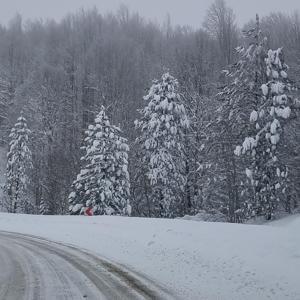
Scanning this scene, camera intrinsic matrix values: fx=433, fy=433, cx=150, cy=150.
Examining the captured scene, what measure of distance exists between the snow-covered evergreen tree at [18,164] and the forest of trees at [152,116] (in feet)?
0.46

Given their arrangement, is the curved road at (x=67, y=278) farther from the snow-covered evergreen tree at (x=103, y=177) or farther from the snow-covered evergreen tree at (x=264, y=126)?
the snow-covered evergreen tree at (x=103, y=177)

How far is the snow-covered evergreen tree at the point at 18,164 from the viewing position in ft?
138

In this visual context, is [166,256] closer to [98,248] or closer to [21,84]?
[98,248]

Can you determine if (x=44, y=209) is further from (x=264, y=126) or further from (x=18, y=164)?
(x=264, y=126)

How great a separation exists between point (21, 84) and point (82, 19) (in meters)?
16.5

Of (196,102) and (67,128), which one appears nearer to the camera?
(196,102)

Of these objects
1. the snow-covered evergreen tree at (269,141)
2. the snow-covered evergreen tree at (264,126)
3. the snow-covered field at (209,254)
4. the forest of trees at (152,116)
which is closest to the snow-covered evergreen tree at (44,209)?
the forest of trees at (152,116)

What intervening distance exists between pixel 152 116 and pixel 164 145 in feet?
7.72

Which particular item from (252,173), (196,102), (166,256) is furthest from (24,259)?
(196,102)

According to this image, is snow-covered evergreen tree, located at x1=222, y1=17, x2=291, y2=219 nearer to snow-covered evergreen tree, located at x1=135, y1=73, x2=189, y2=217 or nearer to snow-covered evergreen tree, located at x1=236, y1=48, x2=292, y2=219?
snow-covered evergreen tree, located at x1=236, y1=48, x2=292, y2=219

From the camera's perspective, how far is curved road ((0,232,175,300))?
7793 mm

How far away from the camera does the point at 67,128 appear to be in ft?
174

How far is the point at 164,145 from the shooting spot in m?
32.2

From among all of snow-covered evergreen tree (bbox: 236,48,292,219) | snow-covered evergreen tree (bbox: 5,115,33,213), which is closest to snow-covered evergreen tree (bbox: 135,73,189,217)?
snow-covered evergreen tree (bbox: 236,48,292,219)
